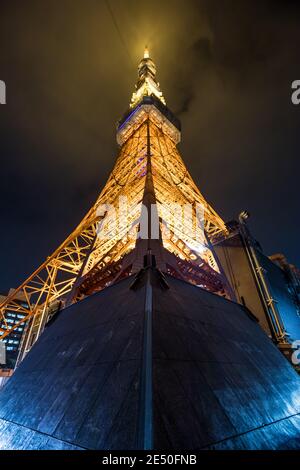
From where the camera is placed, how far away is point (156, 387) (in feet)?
6.69

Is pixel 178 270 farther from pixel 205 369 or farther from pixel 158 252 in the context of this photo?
pixel 205 369

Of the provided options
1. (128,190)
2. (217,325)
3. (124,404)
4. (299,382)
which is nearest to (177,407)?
(124,404)

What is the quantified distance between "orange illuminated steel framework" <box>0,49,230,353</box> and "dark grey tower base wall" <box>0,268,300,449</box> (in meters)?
2.57

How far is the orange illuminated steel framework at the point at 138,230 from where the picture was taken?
764cm

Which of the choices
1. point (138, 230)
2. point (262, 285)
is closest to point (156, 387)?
point (138, 230)

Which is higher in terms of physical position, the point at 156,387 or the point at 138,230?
the point at 138,230

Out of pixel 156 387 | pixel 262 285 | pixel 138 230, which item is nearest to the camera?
pixel 156 387

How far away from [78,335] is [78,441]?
2.35 meters

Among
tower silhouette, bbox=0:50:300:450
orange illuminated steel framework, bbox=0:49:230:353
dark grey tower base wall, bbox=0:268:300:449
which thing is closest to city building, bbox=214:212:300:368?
orange illuminated steel framework, bbox=0:49:230:353

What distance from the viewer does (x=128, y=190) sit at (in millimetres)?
14125

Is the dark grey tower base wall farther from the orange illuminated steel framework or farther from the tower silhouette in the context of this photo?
the orange illuminated steel framework

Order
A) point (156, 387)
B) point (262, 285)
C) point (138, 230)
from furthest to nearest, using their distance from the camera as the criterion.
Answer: point (262, 285), point (138, 230), point (156, 387)

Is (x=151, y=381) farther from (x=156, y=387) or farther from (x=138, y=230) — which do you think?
(x=138, y=230)

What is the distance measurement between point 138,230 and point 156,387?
6.56m
